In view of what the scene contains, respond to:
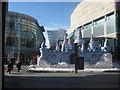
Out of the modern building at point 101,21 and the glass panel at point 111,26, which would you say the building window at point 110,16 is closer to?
the modern building at point 101,21

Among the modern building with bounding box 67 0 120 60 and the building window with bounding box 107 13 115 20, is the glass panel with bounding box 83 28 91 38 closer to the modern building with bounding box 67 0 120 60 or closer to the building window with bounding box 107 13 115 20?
the modern building with bounding box 67 0 120 60

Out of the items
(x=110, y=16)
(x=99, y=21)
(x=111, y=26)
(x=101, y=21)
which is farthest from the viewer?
(x=99, y=21)

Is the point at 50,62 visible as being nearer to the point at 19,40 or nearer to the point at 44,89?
the point at 44,89

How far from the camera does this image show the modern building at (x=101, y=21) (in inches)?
1848

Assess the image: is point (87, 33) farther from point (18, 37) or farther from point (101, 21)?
point (18, 37)

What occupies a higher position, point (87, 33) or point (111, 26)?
point (111, 26)

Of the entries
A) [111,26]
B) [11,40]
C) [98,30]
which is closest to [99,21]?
[98,30]

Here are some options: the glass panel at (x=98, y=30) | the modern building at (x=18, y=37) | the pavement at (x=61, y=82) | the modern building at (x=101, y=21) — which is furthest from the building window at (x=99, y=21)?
the pavement at (x=61, y=82)

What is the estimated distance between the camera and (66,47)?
2609cm

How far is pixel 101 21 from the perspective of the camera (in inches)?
2229

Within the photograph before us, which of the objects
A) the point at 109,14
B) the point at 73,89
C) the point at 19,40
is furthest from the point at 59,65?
the point at 109,14

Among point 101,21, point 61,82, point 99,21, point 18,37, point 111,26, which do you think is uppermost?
point 99,21

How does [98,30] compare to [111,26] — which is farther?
[98,30]

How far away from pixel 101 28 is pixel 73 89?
49.5 meters
